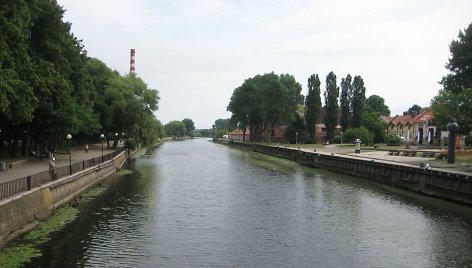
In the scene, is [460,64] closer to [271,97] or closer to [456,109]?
[456,109]

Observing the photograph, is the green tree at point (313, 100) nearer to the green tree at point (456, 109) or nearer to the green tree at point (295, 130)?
the green tree at point (295, 130)

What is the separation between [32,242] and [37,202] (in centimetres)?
428

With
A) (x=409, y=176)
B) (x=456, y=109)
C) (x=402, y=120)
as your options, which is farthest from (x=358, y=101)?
(x=409, y=176)

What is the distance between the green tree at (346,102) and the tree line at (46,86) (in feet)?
174

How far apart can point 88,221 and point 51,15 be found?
76.1 feet

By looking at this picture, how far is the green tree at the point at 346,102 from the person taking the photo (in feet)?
350

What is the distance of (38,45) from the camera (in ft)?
126

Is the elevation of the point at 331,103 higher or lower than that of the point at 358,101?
lower

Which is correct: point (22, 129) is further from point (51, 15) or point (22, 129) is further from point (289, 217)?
point (289, 217)

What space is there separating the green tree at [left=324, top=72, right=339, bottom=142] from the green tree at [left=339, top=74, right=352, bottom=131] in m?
1.59

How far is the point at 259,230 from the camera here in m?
21.5

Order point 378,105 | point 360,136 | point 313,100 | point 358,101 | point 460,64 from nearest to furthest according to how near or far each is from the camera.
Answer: point 460,64 < point 360,136 < point 358,101 < point 313,100 < point 378,105

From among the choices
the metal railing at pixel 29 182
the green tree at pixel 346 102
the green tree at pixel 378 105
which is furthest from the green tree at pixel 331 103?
the metal railing at pixel 29 182

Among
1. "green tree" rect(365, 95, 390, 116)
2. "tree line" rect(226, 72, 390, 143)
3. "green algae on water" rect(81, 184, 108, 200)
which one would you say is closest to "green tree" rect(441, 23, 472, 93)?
"green algae on water" rect(81, 184, 108, 200)
